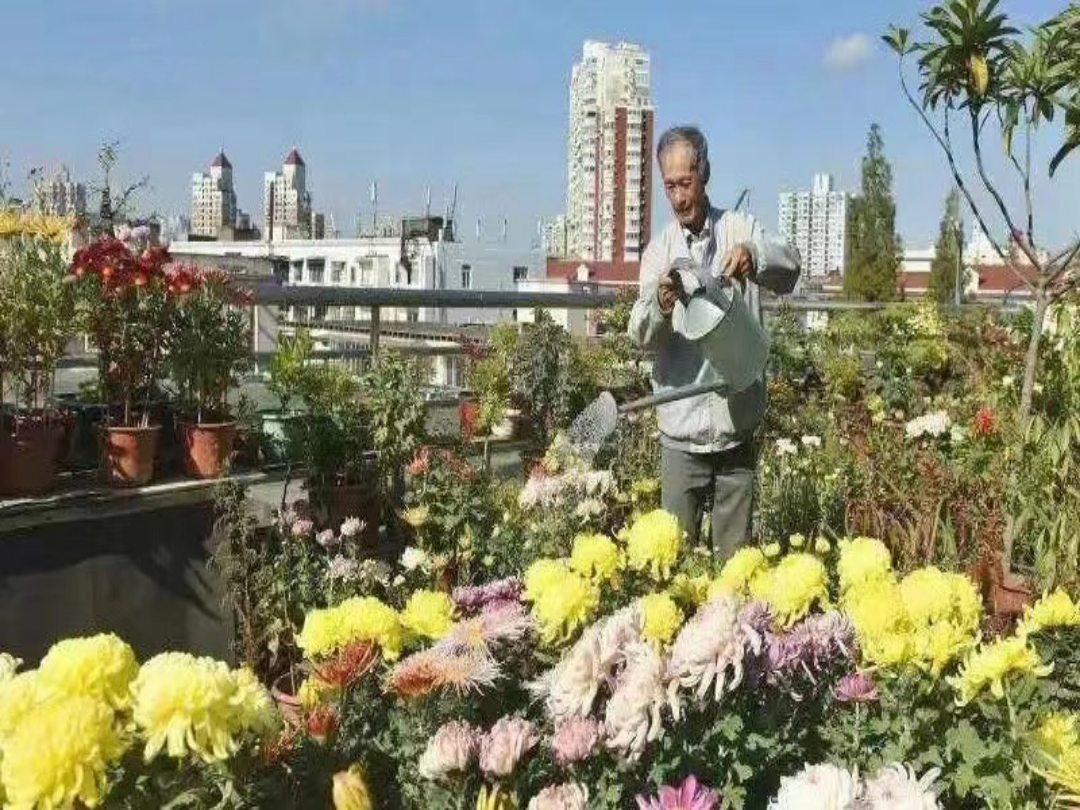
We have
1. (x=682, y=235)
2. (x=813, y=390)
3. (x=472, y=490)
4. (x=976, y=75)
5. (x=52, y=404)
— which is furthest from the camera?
(x=813, y=390)

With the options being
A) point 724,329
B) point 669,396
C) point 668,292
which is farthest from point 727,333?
point 669,396

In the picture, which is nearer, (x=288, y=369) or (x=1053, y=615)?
(x=1053, y=615)

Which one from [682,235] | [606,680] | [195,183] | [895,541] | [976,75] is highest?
[195,183]

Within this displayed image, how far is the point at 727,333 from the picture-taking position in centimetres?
249

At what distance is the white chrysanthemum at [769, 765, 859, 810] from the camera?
3.00 ft

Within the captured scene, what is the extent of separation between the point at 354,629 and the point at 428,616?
125mm

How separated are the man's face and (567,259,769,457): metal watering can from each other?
26 cm

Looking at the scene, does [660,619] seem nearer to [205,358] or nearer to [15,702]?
[15,702]

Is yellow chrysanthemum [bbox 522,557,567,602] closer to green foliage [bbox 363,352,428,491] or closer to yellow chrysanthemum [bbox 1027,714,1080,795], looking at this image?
yellow chrysanthemum [bbox 1027,714,1080,795]

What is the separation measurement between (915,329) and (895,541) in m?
3.84

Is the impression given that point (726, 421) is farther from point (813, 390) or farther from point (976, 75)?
point (813, 390)

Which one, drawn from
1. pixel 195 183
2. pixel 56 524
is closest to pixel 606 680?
pixel 56 524

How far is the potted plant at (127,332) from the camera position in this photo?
3.21 metres

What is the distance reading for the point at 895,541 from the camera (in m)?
3.75
